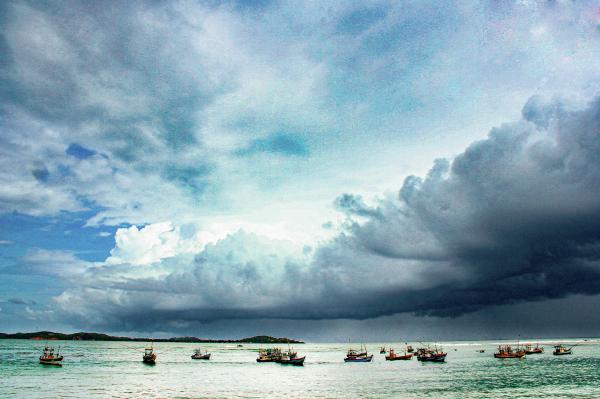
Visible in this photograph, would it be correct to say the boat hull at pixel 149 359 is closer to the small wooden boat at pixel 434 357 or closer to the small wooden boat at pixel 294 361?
the small wooden boat at pixel 294 361

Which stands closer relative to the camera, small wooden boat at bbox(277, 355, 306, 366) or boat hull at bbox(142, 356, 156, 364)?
boat hull at bbox(142, 356, 156, 364)

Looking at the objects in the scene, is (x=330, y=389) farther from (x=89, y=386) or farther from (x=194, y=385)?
(x=89, y=386)

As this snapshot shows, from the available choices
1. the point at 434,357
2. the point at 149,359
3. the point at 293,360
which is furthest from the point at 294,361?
the point at 434,357

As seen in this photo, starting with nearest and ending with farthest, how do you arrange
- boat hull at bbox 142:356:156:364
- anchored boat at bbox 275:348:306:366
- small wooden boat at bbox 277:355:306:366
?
boat hull at bbox 142:356:156:364 < small wooden boat at bbox 277:355:306:366 < anchored boat at bbox 275:348:306:366

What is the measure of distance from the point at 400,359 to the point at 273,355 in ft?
141

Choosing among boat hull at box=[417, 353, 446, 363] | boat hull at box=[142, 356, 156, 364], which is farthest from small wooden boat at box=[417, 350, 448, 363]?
boat hull at box=[142, 356, 156, 364]

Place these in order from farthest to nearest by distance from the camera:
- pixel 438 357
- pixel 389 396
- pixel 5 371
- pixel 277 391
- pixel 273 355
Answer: pixel 273 355 → pixel 438 357 → pixel 5 371 → pixel 277 391 → pixel 389 396

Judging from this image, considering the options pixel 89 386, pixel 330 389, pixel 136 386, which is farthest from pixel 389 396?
pixel 89 386

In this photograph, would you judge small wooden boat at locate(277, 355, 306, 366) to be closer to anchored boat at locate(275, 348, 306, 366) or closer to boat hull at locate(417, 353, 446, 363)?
anchored boat at locate(275, 348, 306, 366)

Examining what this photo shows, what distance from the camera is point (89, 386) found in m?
70.6

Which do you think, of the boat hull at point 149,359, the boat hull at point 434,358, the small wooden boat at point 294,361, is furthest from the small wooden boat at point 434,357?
the boat hull at point 149,359

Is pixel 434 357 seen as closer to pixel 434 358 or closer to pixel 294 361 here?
pixel 434 358

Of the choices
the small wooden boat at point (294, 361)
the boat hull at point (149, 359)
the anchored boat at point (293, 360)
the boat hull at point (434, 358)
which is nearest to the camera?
the boat hull at point (149, 359)

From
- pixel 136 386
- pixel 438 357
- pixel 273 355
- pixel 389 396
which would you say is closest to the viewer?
pixel 389 396
